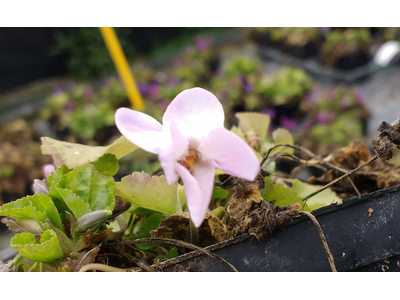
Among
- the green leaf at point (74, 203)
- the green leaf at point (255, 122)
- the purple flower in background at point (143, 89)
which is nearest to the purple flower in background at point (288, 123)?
the purple flower in background at point (143, 89)

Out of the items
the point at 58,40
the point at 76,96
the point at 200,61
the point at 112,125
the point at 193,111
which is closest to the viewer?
the point at 193,111

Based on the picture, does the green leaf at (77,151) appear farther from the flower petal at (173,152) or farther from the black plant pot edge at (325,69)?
the black plant pot edge at (325,69)

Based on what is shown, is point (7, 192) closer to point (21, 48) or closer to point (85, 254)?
point (85, 254)

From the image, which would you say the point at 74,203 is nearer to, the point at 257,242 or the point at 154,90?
the point at 257,242

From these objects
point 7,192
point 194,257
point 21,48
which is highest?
point 21,48

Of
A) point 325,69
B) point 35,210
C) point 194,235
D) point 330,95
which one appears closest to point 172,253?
point 194,235

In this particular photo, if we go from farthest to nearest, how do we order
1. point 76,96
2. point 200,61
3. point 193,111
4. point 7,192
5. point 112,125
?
point 200,61 → point 76,96 → point 112,125 → point 7,192 → point 193,111

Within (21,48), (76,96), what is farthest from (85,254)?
(21,48)
